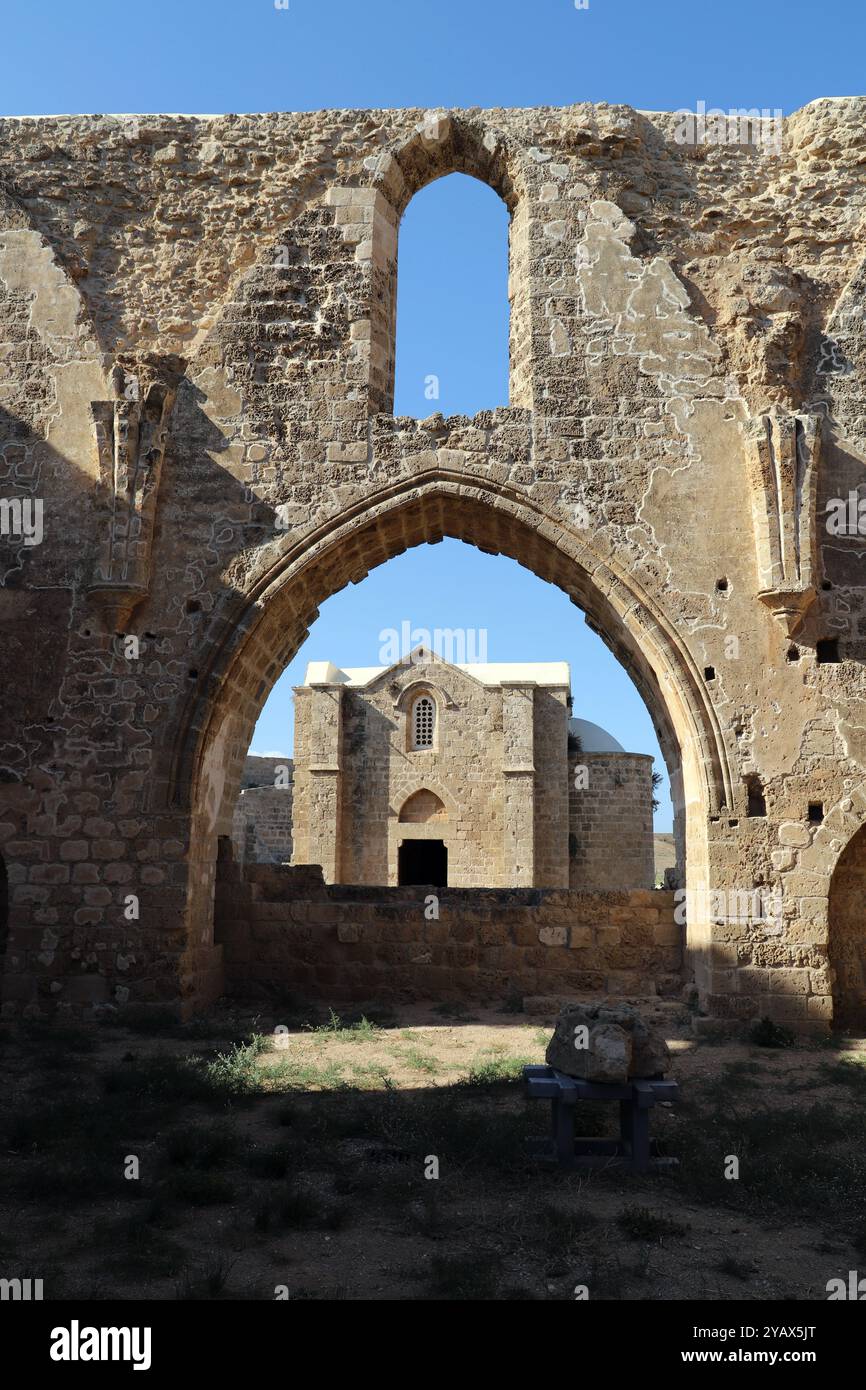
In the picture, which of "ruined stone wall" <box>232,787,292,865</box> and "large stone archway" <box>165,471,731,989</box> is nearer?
"large stone archway" <box>165,471,731,989</box>

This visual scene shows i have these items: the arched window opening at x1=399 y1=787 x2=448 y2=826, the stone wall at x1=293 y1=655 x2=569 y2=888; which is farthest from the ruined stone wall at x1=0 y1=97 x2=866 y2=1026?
the arched window opening at x1=399 y1=787 x2=448 y2=826

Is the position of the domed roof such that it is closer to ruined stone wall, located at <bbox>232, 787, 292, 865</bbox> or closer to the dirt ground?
ruined stone wall, located at <bbox>232, 787, 292, 865</bbox>

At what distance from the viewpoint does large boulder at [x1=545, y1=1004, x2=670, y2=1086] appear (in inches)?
181

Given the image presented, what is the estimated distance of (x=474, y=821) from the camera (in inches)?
883

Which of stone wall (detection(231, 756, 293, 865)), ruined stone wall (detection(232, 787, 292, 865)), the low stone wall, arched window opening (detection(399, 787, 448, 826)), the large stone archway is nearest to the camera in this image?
the large stone archway

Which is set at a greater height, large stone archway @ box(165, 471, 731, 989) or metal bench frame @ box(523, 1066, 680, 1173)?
large stone archway @ box(165, 471, 731, 989)

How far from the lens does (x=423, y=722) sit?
2303cm

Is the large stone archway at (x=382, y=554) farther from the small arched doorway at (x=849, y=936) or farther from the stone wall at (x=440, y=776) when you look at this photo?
the stone wall at (x=440, y=776)

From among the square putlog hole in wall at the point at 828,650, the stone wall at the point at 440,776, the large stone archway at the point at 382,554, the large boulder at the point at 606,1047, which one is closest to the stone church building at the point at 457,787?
the stone wall at the point at 440,776

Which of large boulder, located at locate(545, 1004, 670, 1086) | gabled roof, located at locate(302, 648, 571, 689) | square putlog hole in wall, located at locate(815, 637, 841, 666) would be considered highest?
gabled roof, located at locate(302, 648, 571, 689)

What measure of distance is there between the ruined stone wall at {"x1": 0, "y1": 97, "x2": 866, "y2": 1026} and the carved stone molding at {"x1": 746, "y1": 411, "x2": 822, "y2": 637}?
0.09 feet

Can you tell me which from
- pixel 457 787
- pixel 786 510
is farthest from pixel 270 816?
pixel 786 510

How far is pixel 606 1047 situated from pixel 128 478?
6317mm
